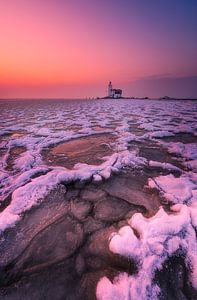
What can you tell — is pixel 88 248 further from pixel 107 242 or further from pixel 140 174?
pixel 140 174

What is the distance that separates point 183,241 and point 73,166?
223 centimetres

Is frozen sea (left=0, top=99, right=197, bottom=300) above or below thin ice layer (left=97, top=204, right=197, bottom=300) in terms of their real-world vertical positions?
below

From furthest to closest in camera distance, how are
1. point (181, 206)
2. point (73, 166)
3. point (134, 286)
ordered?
point (73, 166) < point (181, 206) < point (134, 286)

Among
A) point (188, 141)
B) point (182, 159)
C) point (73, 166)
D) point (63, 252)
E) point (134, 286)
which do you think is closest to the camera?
point (134, 286)

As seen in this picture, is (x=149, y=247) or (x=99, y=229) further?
(x=99, y=229)

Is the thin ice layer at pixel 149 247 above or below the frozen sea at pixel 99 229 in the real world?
above

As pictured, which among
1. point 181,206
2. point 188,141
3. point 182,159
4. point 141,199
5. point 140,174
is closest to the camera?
point 181,206

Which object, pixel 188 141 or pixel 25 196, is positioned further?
pixel 188 141

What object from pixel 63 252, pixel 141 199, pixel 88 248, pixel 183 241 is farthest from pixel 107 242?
pixel 141 199

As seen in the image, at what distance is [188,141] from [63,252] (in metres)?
4.65

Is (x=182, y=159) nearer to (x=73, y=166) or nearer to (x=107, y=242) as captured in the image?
(x=73, y=166)

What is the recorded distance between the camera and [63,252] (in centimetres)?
174

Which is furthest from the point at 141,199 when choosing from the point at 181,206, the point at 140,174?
the point at 140,174

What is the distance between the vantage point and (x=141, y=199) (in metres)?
2.51
